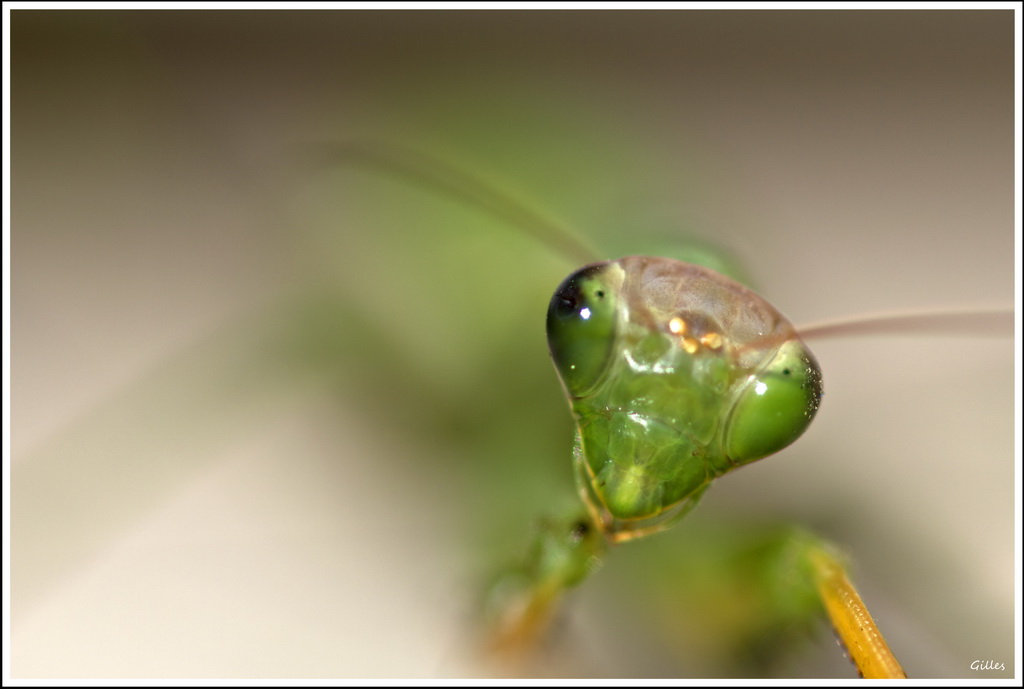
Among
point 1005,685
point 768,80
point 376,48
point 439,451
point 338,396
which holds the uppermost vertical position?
point 376,48

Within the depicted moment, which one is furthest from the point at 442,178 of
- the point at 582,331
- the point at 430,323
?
the point at 582,331

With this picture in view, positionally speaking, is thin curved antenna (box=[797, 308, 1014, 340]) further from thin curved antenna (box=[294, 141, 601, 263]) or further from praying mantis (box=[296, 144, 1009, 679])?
thin curved antenna (box=[294, 141, 601, 263])

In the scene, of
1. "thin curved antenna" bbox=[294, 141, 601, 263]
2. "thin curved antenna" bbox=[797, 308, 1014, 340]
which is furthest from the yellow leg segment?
"thin curved antenna" bbox=[294, 141, 601, 263]

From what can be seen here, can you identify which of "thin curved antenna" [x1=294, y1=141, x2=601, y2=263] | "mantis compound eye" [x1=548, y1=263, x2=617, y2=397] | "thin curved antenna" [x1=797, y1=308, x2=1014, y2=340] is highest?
"thin curved antenna" [x1=294, y1=141, x2=601, y2=263]

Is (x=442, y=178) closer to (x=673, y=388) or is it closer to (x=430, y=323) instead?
(x=430, y=323)

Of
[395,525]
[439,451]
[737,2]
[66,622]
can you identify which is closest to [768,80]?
[737,2]

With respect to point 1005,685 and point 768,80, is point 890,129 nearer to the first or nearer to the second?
point 768,80

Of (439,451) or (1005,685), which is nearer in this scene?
(1005,685)

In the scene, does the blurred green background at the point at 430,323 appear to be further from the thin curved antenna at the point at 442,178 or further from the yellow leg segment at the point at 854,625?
the yellow leg segment at the point at 854,625
